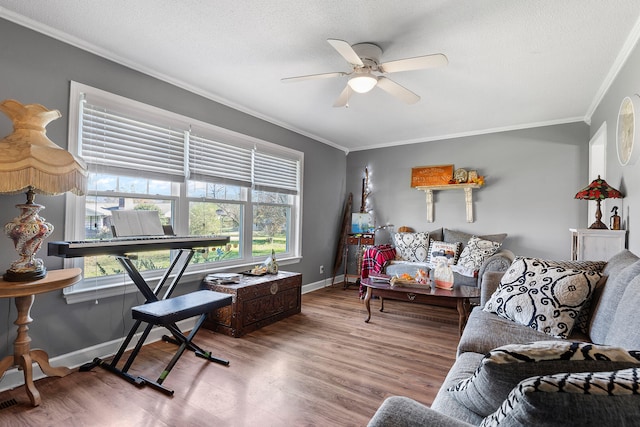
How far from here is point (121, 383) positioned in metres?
2.20

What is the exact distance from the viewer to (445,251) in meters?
4.50

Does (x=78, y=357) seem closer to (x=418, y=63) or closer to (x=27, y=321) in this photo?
(x=27, y=321)

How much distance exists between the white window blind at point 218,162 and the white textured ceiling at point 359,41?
510 millimetres

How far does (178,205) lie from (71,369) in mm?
1530

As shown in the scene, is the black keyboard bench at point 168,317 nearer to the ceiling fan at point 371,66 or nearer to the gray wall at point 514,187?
the ceiling fan at point 371,66

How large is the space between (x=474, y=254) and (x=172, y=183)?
3.65m

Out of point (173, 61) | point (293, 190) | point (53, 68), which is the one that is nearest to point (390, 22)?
point (173, 61)

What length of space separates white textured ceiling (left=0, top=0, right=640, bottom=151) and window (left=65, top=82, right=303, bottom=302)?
0.44 metres

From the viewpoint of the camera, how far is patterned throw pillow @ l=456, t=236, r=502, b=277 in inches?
160

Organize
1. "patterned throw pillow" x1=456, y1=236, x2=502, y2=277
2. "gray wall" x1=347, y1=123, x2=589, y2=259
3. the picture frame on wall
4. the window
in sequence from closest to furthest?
the window, "patterned throw pillow" x1=456, y1=236, x2=502, y2=277, "gray wall" x1=347, y1=123, x2=589, y2=259, the picture frame on wall

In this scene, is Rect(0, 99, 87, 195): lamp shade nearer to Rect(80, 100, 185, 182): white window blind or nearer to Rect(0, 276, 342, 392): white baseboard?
Rect(80, 100, 185, 182): white window blind

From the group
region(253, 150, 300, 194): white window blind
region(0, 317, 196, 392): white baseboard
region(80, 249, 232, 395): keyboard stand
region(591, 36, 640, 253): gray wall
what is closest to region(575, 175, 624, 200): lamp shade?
region(591, 36, 640, 253): gray wall

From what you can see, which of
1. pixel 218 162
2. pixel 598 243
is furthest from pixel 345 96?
pixel 598 243

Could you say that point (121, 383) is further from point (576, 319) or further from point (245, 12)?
point (576, 319)
